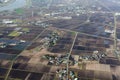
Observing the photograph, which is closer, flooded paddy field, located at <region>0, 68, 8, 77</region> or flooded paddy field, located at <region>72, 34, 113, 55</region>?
flooded paddy field, located at <region>0, 68, 8, 77</region>

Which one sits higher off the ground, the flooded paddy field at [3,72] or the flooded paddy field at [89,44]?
the flooded paddy field at [3,72]

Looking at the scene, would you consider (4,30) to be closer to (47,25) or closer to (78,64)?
(47,25)

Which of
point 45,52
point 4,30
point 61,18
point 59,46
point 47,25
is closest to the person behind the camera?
point 45,52

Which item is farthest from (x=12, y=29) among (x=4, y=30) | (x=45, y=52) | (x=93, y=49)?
(x=93, y=49)

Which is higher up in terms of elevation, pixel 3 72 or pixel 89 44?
pixel 3 72

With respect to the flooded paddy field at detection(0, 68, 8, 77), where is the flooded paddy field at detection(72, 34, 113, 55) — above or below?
below

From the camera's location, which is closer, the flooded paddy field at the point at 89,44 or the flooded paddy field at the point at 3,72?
the flooded paddy field at the point at 3,72

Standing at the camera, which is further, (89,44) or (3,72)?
(89,44)

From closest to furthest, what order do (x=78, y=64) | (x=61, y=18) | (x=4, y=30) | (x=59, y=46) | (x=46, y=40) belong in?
(x=78, y=64) < (x=59, y=46) < (x=46, y=40) < (x=4, y=30) < (x=61, y=18)

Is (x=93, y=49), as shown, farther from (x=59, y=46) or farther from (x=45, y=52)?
(x=45, y=52)

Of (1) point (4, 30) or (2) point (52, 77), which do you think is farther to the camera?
(1) point (4, 30)
